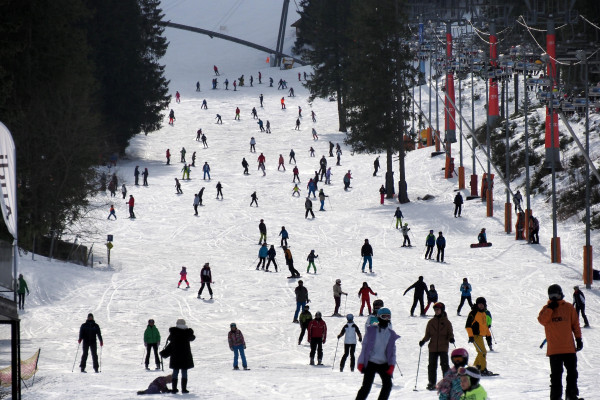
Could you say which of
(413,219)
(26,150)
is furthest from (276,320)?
(413,219)

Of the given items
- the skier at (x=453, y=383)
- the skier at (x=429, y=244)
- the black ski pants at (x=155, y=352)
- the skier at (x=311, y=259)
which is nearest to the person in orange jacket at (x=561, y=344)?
the skier at (x=453, y=383)

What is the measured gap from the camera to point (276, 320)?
2527cm

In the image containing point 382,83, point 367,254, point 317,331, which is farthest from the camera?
point 382,83

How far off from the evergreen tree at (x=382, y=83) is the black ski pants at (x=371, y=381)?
1424 inches

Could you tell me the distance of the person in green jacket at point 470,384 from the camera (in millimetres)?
8523

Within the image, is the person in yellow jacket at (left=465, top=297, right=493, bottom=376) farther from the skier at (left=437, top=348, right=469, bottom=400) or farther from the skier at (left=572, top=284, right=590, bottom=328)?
the skier at (left=572, top=284, right=590, bottom=328)

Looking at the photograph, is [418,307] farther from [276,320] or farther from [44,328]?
[44,328]

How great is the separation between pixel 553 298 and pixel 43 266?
71.3 feet

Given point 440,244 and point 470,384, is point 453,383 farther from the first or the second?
point 440,244

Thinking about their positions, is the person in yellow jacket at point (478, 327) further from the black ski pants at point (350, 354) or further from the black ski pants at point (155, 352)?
the black ski pants at point (155, 352)

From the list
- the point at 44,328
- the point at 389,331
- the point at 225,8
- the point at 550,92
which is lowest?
the point at 44,328

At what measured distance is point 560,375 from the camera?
11.4m

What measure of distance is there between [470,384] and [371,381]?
8.51 ft

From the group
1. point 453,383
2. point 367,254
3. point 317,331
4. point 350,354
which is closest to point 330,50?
point 367,254
